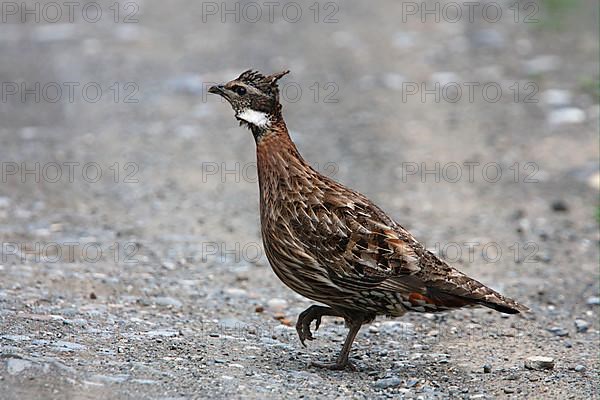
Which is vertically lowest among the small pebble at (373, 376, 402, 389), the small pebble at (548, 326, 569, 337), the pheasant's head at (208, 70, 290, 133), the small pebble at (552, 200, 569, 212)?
the small pebble at (548, 326, 569, 337)

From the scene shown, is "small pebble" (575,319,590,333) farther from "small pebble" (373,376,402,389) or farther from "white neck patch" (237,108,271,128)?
"white neck patch" (237,108,271,128)

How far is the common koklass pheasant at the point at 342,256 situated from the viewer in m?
6.56

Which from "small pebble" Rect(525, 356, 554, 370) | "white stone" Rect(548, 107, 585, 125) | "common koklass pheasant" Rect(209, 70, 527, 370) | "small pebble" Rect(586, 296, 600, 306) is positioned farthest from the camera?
"white stone" Rect(548, 107, 585, 125)

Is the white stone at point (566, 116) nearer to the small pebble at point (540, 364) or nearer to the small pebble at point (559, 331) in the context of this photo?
the small pebble at point (559, 331)

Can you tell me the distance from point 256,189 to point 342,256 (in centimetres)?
453

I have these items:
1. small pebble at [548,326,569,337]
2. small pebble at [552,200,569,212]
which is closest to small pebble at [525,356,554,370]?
small pebble at [548,326,569,337]

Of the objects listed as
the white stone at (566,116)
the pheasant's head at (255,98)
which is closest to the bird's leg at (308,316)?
the pheasant's head at (255,98)

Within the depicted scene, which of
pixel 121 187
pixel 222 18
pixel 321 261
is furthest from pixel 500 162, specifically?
pixel 222 18

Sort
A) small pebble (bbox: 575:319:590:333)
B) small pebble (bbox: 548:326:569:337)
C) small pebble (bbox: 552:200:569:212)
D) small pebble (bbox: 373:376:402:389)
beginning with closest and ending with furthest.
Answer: small pebble (bbox: 373:376:402:389), small pebble (bbox: 548:326:569:337), small pebble (bbox: 575:319:590:333), small pebble (bbox: 552:200:569:212)

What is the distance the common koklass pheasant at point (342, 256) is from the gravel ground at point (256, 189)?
46 centimetres

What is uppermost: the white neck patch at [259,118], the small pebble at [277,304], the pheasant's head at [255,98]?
the pheasant's head at [255,98]

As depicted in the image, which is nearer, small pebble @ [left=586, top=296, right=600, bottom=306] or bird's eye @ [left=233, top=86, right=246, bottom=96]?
bird's eye @ [left=233, top=86, right=246, bottom=96]

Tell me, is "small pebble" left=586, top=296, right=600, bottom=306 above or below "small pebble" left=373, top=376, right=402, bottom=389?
above

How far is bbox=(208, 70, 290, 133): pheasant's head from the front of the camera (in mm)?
6949
